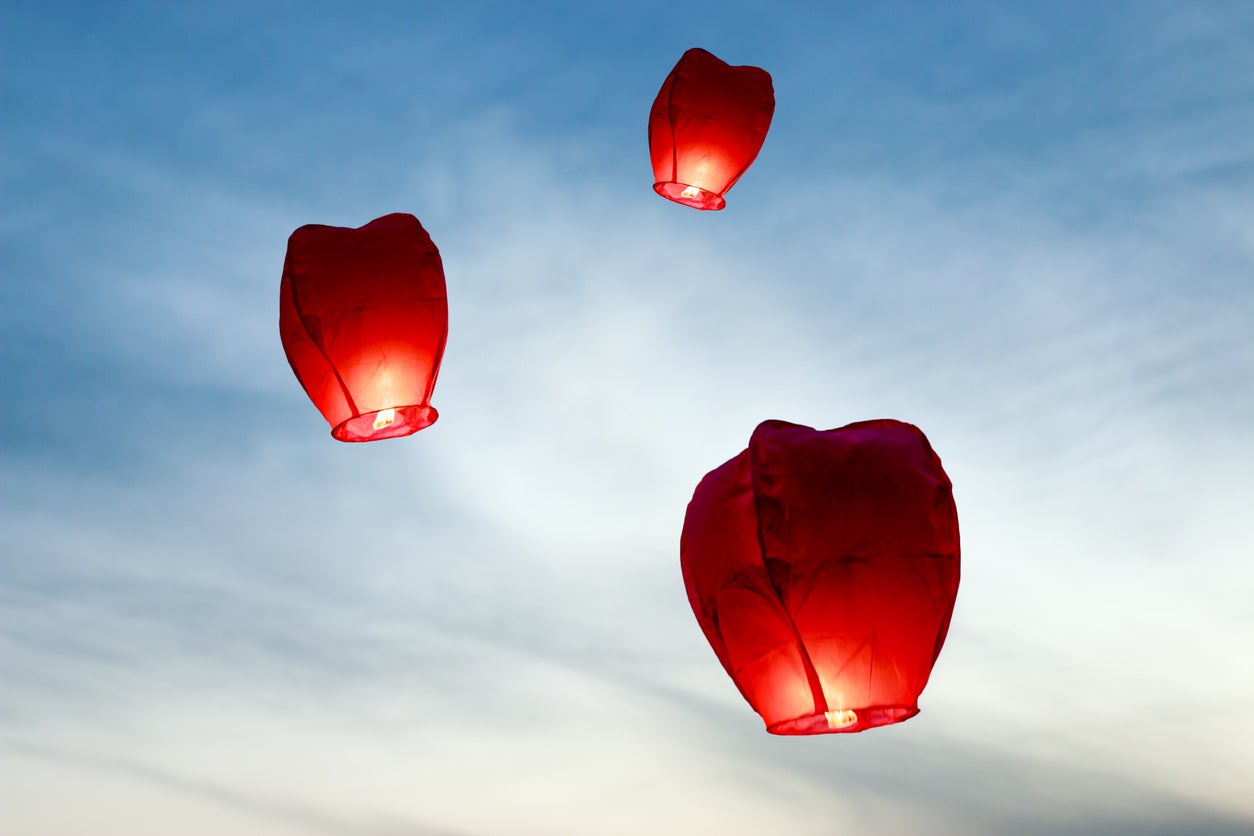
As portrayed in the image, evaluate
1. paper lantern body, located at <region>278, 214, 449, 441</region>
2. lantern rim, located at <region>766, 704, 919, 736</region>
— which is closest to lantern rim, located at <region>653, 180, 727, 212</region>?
paper lantern body, located at <region>278, 214, 449, 441</region>

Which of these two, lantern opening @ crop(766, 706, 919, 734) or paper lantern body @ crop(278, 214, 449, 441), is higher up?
paper lantern body @ crop(278, 214, 449, 441)

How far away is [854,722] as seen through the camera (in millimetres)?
5688

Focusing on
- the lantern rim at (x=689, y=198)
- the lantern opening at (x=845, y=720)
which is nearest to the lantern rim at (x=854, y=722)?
the lantern opening at (x=845, y=720)

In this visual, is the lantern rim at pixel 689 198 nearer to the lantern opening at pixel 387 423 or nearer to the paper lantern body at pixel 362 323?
the paper lantern body at pixel 362 323

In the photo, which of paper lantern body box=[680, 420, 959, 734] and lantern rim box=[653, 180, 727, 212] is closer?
paper lantern body box=[680, 420, 959, 734]

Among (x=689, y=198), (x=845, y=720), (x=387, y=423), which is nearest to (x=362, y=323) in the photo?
(x=387, y=423)

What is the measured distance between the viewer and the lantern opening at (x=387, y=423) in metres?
6.99

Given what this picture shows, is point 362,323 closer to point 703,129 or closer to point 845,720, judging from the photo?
point 703,129

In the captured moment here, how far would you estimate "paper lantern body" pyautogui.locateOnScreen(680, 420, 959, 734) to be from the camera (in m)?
5.45

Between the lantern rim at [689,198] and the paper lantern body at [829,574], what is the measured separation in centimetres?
301

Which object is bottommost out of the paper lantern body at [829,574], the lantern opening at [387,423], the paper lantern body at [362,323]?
the paper lantern body at [829,574]

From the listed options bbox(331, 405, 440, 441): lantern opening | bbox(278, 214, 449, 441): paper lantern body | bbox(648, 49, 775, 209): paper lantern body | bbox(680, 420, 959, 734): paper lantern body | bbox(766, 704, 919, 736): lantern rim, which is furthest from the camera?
bbox(648, 49, 775, 209): paper lantern body

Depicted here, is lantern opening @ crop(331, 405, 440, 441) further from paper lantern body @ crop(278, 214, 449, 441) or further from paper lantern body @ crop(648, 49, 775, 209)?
paper lantern body @ crop(648, 49, 775, 209)

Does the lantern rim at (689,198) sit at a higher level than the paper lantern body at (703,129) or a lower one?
lower
